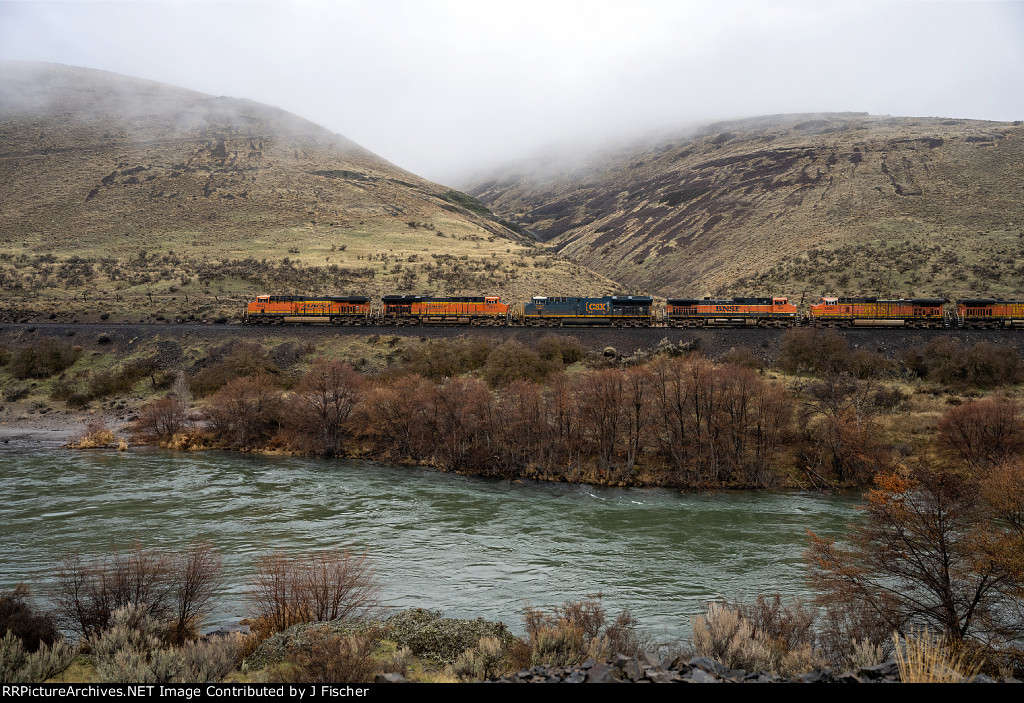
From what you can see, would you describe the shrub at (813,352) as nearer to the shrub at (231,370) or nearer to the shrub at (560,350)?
the shrub at (560,350)

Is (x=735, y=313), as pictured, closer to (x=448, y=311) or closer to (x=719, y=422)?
(x=719, y=422)

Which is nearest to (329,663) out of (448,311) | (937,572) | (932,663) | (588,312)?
(932,663)

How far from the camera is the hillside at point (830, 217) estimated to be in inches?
3157

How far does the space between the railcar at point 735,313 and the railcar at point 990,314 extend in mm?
14399

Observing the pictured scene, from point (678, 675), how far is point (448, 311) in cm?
5013

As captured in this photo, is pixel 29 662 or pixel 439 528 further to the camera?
pixel 439 528

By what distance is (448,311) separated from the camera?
59.1 m

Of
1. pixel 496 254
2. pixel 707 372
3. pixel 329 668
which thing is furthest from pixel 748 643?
pixel 496 254

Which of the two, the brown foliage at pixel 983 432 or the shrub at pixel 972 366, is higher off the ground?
the shrub at pixel 972 366

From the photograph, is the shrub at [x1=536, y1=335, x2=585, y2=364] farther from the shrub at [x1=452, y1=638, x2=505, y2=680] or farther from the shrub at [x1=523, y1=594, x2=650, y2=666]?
the shrub at [x1=452, y1=638, x2=505, y2=680]

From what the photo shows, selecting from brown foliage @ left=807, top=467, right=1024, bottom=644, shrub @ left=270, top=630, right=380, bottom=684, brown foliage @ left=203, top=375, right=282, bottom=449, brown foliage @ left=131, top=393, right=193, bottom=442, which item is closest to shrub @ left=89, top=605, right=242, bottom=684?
shrub @ left=270, top=630, right=380, bottom=684

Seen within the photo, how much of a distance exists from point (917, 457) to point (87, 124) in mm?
153631

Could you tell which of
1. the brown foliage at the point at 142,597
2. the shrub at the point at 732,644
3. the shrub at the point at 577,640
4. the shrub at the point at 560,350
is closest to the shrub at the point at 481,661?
the shrub at the point at 577,640

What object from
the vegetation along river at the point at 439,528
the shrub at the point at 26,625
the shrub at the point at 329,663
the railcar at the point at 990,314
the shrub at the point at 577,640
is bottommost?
the vegetation along river at the point at 439,528
